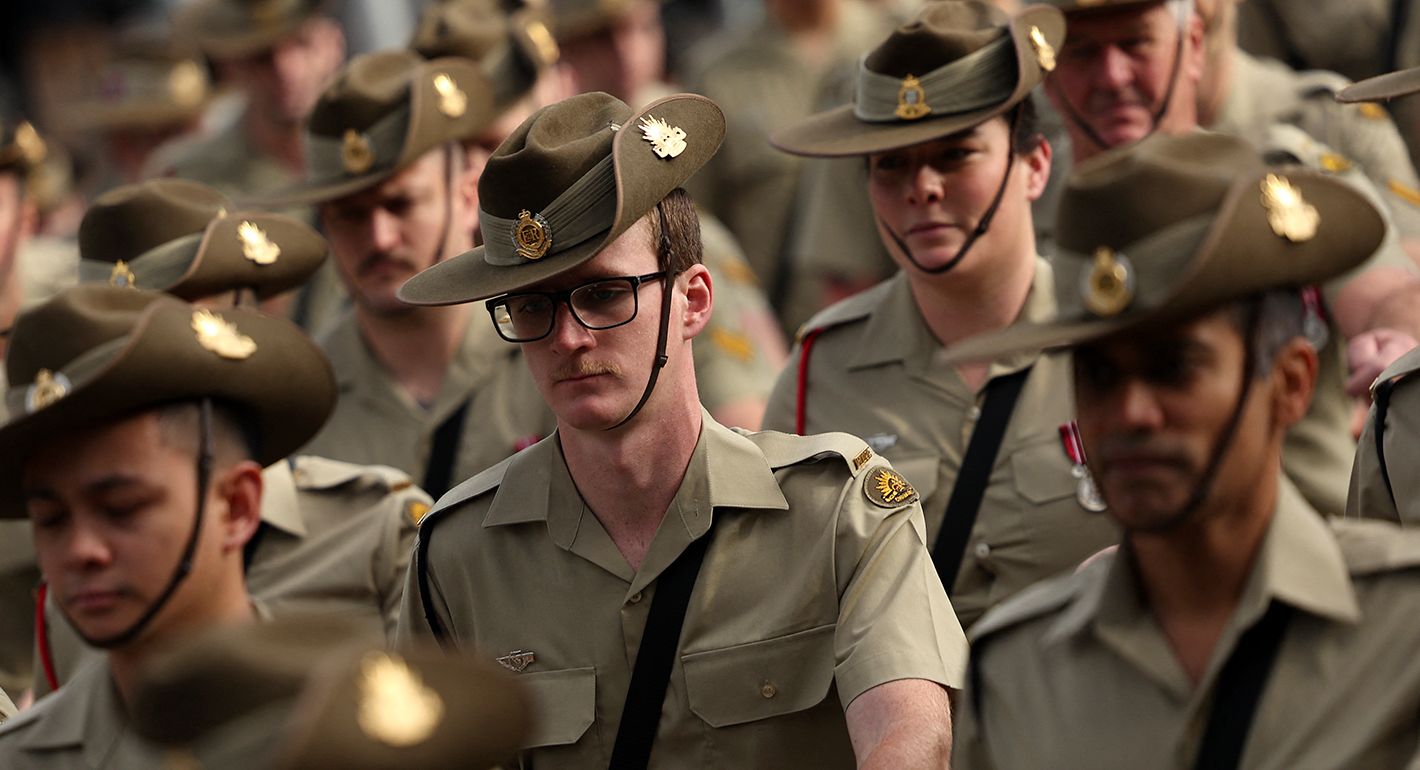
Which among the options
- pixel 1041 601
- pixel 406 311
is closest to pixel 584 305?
pixel 1041 601

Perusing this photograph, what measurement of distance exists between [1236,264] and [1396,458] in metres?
1.81

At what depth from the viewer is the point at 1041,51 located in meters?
6.50

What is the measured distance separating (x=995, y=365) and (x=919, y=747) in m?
1.87

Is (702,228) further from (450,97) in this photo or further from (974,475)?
(974,475)

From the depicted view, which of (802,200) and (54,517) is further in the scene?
(802,200)

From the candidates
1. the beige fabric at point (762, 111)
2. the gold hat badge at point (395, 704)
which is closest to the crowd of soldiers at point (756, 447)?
the gold hat badge at point (395, 704)

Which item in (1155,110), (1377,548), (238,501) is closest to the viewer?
(1377,548)

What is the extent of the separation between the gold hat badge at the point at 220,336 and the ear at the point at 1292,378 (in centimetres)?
200

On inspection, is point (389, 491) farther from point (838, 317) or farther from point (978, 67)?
point (978, 67)

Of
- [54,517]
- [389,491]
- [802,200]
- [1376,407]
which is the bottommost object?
[802,200]

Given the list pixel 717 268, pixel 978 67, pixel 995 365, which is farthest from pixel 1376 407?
pixel 717 268

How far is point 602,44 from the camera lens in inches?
472

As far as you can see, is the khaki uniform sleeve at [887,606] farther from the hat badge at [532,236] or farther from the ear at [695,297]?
the hat badge at [532,236]

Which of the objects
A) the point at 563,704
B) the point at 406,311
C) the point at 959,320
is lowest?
the point at 406,311
